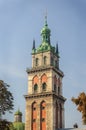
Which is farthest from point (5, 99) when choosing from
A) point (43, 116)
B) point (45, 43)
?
point (45, 43)

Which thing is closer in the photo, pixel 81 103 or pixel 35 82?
pixel 81 103

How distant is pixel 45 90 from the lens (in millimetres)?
106250

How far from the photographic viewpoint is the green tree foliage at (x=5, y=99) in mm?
39219

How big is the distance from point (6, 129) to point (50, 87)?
6490cm

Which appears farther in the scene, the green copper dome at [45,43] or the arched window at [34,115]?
the green copper dome at [45,43]

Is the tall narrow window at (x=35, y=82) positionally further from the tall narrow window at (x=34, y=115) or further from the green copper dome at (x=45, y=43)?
the green copper dome at (x=45, y=43)

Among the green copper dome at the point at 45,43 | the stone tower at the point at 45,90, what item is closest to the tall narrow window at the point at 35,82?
the stone tower at the point at 45,90

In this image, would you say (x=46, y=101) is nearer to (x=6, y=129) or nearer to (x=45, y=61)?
(x=45, y=61)

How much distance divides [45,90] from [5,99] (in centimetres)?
6699

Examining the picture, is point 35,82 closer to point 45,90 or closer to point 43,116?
point 45,90

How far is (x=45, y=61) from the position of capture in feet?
365

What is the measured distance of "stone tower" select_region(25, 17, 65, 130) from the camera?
102562 mm

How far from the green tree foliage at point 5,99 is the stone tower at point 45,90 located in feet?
203

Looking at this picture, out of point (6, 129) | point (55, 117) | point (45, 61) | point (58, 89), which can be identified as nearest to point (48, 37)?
point (45, 61)
